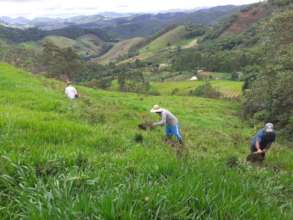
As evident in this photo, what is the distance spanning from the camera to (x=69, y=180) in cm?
489

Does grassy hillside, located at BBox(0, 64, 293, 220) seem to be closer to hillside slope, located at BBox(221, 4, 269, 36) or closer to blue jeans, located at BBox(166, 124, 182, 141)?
blue jeans, located at BBox(166, 124, 182, 141)

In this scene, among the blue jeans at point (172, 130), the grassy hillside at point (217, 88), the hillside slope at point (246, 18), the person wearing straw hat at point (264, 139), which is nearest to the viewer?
the person wearing straw hat at point (264, 139)

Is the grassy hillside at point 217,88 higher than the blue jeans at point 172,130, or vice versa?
the blue jeans at point 172,130

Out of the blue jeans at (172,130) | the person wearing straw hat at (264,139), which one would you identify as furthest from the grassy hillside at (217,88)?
the person wearing straw hat at (264,139)

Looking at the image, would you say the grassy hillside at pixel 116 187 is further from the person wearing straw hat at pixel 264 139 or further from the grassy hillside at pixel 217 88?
the grassy hillside at pixel 217 88

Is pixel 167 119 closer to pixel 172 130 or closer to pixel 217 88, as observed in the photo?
pixel 172 130

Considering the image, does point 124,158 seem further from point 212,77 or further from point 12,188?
point 212,77

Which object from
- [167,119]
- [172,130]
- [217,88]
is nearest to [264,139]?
[172,130]

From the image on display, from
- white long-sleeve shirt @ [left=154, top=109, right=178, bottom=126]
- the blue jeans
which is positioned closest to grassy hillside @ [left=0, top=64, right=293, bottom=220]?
white long-sleeve shirt @ [left=154, top=109, right=178, bottom=126]

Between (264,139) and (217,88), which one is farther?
(217,88)

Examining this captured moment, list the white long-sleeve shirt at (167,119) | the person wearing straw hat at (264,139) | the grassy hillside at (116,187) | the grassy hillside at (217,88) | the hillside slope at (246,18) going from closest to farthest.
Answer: the grassy hillside at (116,187) → the person wearing straw hat at (264,139) → the white long-sleeve shirt at (167,119) → the grassy hillside at (217,88) → the hillside slope at (246,18)

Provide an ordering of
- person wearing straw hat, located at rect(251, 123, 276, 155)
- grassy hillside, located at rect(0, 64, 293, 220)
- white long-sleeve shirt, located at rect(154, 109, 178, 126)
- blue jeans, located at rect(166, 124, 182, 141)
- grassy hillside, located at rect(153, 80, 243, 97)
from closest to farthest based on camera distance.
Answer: grassy hillside, located at rect(0, 64, 293, 220) → person wearing straw hat, located at rect(251, 123, 276, 155) → white long-sleeve shirt, located at rect(154, 109, 178, 126) → blue jeans, located at rect(166, 124, 182, 141) → grassy hillside, located at rect(153, 80, 243, 97)

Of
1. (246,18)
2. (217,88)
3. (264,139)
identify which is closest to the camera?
(264,139)

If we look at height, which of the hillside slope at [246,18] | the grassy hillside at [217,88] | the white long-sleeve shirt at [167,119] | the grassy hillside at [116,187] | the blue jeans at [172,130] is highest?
the grassy hillside at [116,187]
